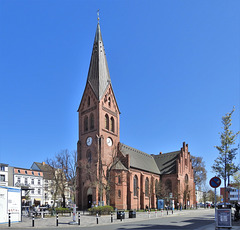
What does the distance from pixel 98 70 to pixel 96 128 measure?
12.7m

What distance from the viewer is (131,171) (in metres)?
57.7

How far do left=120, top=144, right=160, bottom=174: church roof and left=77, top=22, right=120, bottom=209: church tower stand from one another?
16.5ft

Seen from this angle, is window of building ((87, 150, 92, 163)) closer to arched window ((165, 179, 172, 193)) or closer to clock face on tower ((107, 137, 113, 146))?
clock face on tower ((107, 137, 113, 146))

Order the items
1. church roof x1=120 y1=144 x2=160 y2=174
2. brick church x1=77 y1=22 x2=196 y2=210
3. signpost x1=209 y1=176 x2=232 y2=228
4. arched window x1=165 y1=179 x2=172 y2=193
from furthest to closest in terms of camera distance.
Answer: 1. arched window x1=165 y1=179 x2=172 y2=193
2. church roof x1=120 y1=144 x2=160 y2=174
3. brick church x1=77 y1=22 x2=196 y2=210
4. signpost x1=209 y1=176 x2=232 y2=228

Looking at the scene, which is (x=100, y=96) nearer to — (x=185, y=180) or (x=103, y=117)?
(x=103, y=117)

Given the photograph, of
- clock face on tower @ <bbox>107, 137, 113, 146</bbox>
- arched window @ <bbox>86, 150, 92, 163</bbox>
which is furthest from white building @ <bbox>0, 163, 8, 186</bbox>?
clock face on tower @ <bbox>107, 137, 113, 146</bbox>

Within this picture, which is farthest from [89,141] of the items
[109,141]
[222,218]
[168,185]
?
[222,218]

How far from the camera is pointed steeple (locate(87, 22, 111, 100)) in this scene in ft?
193

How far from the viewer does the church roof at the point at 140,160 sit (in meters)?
61.5

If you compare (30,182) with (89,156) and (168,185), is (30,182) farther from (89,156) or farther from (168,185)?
(168,185)

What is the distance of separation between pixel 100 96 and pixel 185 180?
1287 inches

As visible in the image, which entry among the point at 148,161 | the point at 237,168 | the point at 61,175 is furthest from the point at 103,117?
the point at 237,168

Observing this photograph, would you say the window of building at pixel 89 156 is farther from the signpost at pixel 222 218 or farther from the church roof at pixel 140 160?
the signpost at pixel 222 218

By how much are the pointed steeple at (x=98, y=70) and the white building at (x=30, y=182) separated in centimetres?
3191
